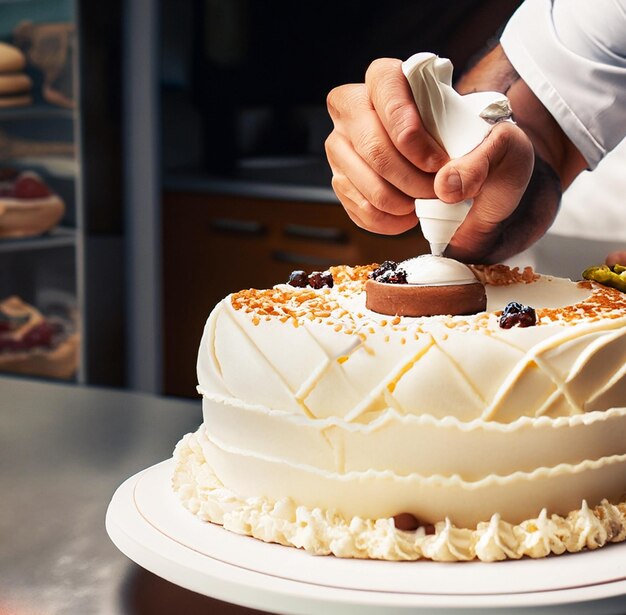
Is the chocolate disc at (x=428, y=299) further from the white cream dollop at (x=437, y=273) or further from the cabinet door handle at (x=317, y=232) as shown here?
the cabinet door handle at (x=317, y=232)

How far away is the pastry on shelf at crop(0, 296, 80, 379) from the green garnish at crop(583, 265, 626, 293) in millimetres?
2711

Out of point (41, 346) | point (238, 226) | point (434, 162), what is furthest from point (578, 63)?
point (41, 346)

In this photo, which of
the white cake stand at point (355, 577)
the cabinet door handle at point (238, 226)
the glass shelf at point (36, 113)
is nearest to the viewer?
the white cake stand at point (355, 577)

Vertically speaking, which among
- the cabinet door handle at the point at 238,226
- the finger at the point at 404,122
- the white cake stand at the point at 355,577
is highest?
the finger at the point at 404,122

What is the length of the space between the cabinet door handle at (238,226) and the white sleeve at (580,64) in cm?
165

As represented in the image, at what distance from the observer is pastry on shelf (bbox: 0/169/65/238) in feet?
11.5

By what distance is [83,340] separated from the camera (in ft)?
11.8

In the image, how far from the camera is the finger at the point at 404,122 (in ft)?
3.31

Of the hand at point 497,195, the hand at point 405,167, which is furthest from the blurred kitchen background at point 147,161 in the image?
the hand at point 405,167

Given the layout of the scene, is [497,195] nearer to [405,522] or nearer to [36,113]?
[405,522]

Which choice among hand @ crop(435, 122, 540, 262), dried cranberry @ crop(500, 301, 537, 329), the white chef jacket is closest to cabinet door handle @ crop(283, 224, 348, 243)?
the white chef jacket

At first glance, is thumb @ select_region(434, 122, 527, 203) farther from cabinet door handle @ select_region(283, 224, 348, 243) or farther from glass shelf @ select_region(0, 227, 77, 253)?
glass shelf @ select_region(0, 227, 77, 253)

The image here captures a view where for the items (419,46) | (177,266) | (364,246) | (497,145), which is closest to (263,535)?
(497,145)

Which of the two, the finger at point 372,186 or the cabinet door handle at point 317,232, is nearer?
the finger at point 372,186
